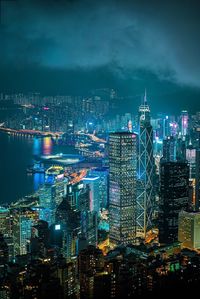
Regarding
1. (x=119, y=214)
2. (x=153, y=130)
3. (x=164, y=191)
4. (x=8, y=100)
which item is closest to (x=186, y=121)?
(x=153, y=130)

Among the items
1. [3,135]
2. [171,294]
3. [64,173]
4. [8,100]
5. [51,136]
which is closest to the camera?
[171,294]

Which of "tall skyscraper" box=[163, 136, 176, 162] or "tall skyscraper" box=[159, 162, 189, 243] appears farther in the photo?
"tall skyscraper" box=[163, 136, 176, 162]

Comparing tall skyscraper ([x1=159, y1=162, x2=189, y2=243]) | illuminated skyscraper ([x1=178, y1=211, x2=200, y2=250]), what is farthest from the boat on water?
illuminated skyscraper ([x1=178, y1=211, x2=200, y2=250])

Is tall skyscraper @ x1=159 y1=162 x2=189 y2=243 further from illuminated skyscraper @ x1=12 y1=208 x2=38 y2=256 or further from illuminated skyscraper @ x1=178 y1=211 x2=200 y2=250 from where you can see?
illuminated skyscraper @ x1=12 y1=208 x2=38 y2=256

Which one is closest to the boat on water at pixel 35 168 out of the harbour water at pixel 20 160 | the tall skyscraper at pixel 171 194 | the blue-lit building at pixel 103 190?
the harbour water at pixel 20 160

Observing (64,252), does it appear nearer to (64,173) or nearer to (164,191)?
(164,191)

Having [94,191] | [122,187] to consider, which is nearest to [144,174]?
[122,187]
